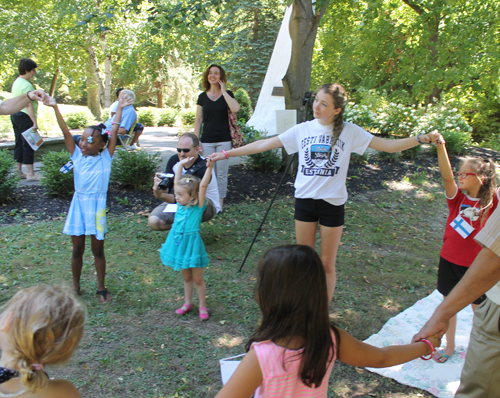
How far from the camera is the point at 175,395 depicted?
268cm

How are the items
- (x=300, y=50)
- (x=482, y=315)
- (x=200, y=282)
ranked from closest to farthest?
(x=482, y=315) → (x=200, y=282) → (x=300, y=50)

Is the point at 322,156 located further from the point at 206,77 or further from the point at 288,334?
the point at 206,77

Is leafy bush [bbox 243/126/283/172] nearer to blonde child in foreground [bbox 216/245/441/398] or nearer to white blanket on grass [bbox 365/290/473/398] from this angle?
white blanket on grass [bbox 365/290/473/398]

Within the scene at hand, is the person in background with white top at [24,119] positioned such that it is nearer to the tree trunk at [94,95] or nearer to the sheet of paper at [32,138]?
the sheet of paper at [32,138]

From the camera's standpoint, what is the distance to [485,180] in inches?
111

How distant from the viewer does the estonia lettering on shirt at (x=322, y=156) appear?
319 cm

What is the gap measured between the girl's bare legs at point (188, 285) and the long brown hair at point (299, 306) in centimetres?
219

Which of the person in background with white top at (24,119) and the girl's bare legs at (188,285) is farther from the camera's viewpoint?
the person in background with white top at (24,119)

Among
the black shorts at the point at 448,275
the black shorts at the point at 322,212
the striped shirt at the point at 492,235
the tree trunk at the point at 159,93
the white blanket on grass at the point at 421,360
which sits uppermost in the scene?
the tree trunk at the point at 159,93

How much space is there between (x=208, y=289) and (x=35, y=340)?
9.60 ft

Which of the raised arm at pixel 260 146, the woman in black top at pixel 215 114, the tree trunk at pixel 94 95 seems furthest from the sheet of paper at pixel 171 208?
the tree trunk at pixel 94 95

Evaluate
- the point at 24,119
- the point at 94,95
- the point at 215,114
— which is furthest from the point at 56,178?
the point at 94,95

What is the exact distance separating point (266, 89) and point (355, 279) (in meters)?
12.7

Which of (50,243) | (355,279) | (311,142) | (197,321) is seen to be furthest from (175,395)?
(50,243)
